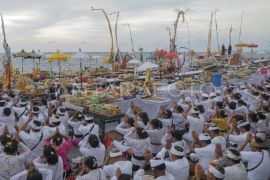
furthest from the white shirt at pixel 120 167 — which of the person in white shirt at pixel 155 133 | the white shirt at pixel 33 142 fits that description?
the person in white shirt at pixel 155 133

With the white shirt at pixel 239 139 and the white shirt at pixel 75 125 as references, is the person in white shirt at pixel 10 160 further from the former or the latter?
the white shirt at pixel 239 139

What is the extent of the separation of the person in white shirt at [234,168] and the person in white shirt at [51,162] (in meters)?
2.36

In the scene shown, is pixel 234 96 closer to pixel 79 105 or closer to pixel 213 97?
pixel 213 97

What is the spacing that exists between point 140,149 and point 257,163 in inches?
79.4

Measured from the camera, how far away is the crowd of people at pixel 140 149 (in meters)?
4.31

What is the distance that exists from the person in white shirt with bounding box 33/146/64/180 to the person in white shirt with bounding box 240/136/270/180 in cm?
292

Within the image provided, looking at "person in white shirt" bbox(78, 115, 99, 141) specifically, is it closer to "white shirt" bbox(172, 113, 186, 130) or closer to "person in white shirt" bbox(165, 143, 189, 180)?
"white shirt" bbox(172, 113, 186, 130)

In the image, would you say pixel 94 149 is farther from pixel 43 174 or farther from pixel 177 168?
pixel 177 168

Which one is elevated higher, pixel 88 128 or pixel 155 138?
pixel 88 128

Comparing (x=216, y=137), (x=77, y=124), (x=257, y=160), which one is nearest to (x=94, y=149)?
(x=216, y=137)

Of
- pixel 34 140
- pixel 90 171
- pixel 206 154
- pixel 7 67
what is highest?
pixel 7 67

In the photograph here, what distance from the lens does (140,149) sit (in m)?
5.89

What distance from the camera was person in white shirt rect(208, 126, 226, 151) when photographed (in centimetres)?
582

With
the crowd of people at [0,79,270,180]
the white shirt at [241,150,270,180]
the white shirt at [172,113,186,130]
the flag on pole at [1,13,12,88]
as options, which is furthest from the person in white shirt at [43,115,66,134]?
the flag on pole at [1,13,12,88]
